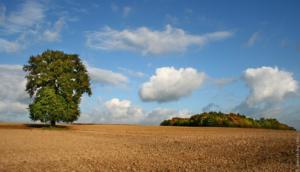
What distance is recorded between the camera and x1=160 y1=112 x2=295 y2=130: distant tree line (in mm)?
64250

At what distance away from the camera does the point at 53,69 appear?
6562 centimetres

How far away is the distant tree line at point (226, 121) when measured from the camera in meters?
64.2

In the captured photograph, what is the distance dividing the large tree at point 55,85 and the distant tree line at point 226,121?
76.7 ft

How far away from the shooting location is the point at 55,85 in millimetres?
66250

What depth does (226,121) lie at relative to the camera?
227 feet

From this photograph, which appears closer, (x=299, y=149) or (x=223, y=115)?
(x=299, y=149)

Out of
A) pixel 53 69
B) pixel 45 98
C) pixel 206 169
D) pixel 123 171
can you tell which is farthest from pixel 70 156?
pixel 53 69

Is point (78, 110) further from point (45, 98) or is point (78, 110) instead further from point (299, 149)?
point (299, 149)

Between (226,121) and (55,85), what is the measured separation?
111 ft

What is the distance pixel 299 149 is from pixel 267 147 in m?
2.84

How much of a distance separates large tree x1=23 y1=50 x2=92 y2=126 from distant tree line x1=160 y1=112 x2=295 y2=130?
23391 mm

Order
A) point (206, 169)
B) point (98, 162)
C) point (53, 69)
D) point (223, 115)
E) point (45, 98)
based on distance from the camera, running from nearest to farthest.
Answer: point (206, 169) → point (98, 162) → point (45, 98) → point (53, 69) → point (223, 115)

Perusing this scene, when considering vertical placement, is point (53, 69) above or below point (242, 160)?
above

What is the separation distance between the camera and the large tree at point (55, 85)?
61.9m
